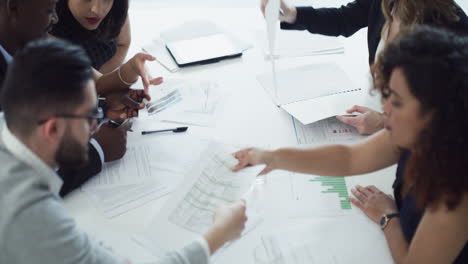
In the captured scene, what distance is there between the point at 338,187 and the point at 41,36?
951 millimetres

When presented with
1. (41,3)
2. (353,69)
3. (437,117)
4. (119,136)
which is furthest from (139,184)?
(353,69)

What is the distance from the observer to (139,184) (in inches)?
46.2

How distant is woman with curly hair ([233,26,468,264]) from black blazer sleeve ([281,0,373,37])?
763 mm

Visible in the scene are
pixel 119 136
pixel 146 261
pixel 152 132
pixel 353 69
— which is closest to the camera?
pixel 146 261

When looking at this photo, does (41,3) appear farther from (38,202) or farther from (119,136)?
(38,202)

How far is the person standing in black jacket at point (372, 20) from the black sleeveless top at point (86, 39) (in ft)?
2.13

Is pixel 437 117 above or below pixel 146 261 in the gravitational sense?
above

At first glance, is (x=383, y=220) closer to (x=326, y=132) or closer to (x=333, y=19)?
(x=326, y=132)

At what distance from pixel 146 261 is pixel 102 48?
102 centimetres

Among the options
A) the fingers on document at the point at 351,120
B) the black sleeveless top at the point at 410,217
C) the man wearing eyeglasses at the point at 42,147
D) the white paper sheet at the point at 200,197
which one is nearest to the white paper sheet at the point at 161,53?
the white paper sheet at the point at 200,197

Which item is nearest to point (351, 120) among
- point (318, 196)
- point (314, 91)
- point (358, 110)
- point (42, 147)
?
point (358, 110)

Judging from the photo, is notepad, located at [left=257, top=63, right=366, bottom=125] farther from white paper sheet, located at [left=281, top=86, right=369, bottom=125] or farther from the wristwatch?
the wristwatch

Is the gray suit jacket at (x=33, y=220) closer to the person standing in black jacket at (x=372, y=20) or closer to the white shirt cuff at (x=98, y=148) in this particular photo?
the white shirt cuff at (x=98, y=148)

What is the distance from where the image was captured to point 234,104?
150 cm
